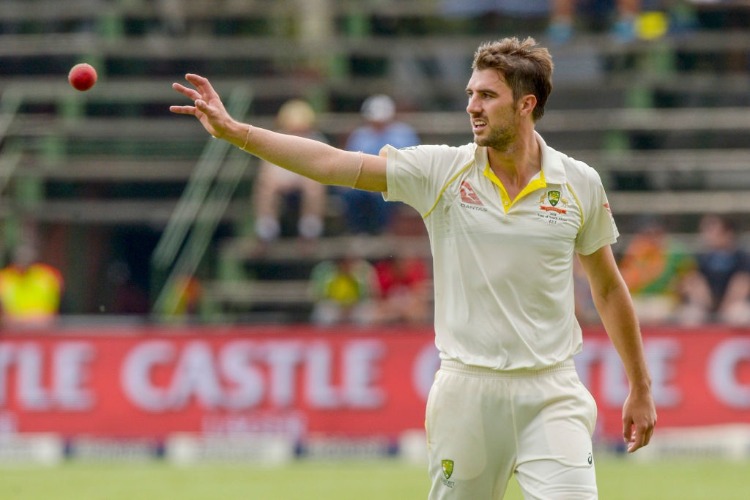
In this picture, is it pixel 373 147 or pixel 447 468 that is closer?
pixel 447 468

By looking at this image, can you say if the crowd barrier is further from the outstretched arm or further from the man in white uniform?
the outstretched arm

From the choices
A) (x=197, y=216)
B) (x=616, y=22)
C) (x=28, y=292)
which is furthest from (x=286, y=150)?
(x=616, y=22)

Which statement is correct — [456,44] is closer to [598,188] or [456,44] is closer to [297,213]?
[297,213]

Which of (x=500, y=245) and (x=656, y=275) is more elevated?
(x=656, y=275)

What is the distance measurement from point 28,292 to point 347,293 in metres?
3.88

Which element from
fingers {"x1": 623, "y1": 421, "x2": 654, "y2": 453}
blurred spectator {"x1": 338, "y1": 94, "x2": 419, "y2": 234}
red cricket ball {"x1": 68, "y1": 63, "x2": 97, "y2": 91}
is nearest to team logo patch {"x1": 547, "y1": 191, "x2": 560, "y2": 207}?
fingers {"x1": 623, "y1": 421, "x2": 654, "y2": 453}

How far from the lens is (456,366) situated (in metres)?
6.31

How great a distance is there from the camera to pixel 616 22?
860 inches

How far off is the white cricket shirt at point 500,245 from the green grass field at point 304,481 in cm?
587

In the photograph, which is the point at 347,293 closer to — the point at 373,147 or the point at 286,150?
the point at 373,147

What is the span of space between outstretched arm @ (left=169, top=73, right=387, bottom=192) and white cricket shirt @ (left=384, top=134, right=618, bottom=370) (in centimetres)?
11

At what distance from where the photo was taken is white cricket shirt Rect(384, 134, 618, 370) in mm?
6242

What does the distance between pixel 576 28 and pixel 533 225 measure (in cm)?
1633

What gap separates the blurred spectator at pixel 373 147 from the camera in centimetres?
1836
